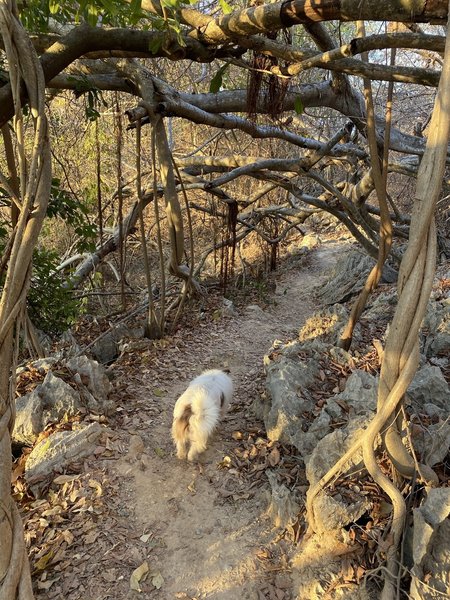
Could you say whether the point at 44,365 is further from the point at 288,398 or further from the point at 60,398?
the point at 288,398

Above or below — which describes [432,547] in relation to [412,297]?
below

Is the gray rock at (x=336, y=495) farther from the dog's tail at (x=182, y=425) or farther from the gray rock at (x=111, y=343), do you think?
the gray rock at (x=111, y=343)

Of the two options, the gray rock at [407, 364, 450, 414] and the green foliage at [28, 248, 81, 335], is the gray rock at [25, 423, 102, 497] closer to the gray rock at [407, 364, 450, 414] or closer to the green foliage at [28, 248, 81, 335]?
the green foliage at [28, 248, 81, 335]

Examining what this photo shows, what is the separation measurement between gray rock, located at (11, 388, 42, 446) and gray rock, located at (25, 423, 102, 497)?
18 centimetres

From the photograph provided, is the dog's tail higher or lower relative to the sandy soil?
higher

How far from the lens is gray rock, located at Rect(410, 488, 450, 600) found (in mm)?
1753

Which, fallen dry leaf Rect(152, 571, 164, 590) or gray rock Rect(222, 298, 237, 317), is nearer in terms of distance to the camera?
fallen dry leaf Rect(152, 571, 164, 590)

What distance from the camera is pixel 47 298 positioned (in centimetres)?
471

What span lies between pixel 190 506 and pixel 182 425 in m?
0.55

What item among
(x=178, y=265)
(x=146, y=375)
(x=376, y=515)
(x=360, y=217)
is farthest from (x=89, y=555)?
(x=360, y=217)

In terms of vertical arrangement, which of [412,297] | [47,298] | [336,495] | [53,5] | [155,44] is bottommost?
[47,298]

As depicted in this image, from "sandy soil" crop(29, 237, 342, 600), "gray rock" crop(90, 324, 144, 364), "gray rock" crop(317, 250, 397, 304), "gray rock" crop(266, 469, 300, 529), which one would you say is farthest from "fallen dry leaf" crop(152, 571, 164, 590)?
"gray rock" crop(317, 250, 397, 304)

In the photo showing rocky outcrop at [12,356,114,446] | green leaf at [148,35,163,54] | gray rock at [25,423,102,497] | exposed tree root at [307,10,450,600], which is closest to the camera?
exposed tree root at [307,10,450,600]

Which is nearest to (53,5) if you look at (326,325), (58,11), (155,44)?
(58,11)
